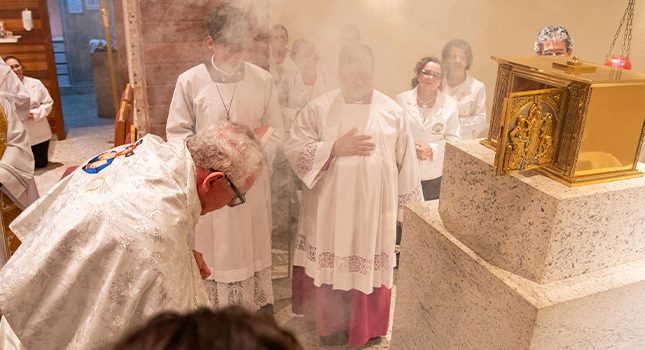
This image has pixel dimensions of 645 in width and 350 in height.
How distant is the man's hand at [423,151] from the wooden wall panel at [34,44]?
539 centimetres

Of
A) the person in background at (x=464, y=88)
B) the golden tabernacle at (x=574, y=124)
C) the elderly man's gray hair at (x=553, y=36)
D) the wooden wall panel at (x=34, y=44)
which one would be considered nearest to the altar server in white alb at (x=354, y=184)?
the person in background at (x=464, y=88)

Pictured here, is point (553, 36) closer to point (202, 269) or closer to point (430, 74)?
point (430, 74)

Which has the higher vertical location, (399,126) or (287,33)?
(287,33)

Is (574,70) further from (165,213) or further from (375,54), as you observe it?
(375,54)

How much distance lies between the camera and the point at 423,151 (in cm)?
304

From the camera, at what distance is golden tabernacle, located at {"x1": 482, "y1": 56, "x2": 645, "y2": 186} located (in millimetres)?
1232

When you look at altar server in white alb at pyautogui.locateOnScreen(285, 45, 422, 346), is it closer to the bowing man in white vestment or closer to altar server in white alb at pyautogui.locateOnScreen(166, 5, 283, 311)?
altar server in white alb at pyautogui.locateOnScreen(166, 5, 283, 311)

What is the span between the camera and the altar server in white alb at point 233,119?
2643 mm

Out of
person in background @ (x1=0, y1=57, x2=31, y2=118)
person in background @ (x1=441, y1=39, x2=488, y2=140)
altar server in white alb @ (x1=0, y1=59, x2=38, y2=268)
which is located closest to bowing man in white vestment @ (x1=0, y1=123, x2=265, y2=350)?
altar server in white alb @ (x1=0, y1=59, x2=38, y2=268)

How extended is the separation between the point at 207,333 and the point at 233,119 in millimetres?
2208

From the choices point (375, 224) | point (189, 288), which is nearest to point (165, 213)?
point (189, 288)

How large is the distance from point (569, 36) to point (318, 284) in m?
1.67

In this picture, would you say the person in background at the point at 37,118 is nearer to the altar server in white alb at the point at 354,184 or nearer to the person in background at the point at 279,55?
the person in background at the point at 279,55

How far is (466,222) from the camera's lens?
1484 millimetres
